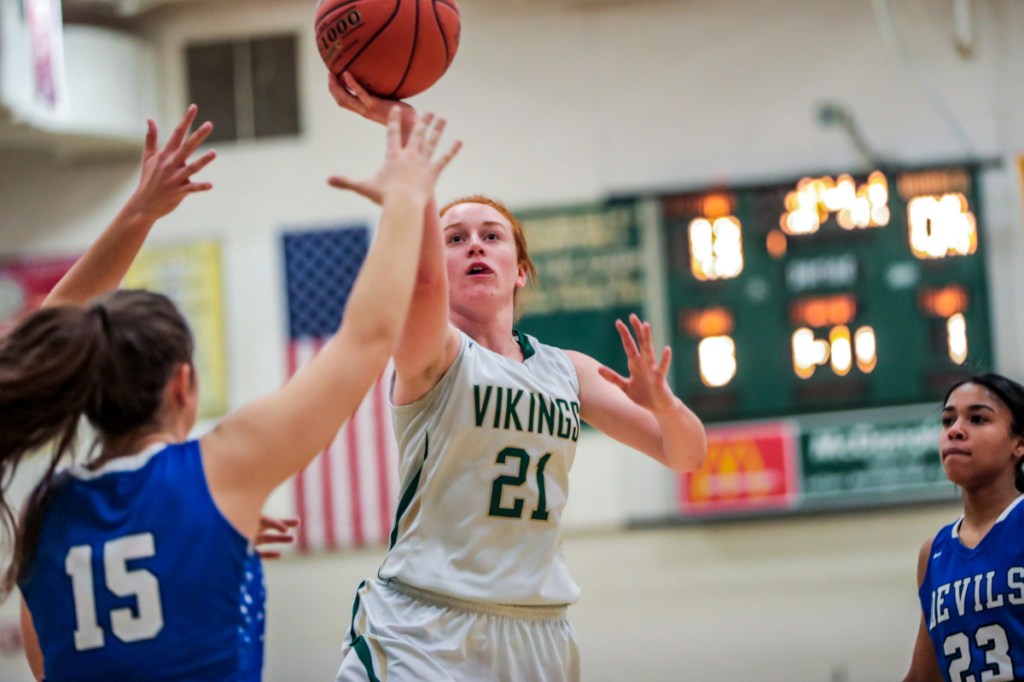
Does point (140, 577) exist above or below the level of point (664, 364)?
below

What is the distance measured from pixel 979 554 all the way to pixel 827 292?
4061mm

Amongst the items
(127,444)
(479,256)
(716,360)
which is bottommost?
(716,360)

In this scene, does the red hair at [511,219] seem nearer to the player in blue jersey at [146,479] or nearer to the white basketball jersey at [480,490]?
the white basketball jersey at [480,490]

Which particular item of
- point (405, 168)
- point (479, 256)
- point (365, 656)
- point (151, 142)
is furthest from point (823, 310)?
point (405, 168)

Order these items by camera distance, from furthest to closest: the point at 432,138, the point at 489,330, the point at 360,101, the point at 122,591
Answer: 1. the point at 489,330
2. the point at 360,101
3. the point at 432,138
4. the point at 122,591

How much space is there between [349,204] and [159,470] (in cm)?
727

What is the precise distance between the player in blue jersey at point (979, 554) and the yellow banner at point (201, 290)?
6.24 metres

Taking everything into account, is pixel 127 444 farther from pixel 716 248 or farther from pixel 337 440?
pixel 337 440

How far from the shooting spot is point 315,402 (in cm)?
216

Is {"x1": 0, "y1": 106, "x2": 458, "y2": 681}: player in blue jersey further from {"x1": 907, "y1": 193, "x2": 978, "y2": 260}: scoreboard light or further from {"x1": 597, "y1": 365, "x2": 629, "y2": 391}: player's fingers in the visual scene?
{"x1": 907, "y1": 193, "x2": 978, "y2": 260}: scoreboard light

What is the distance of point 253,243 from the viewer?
9469mm

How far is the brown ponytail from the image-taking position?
85.4 inches

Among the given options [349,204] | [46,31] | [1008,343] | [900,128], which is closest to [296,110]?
[349,204]

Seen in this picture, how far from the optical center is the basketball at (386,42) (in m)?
3.20
